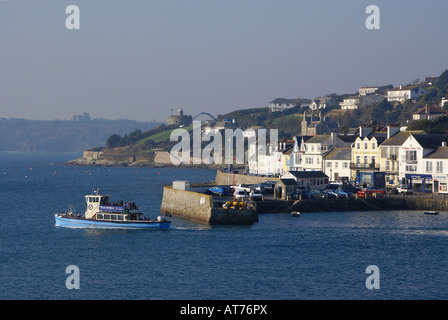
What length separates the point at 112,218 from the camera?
2432 inches

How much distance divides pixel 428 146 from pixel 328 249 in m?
33.7

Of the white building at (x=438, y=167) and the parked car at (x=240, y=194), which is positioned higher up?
the white building at (x=438, y=167)

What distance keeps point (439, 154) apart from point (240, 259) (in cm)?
3890

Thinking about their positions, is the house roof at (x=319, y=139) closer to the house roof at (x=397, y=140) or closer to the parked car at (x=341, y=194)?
the house roof at (x=397, y=140)

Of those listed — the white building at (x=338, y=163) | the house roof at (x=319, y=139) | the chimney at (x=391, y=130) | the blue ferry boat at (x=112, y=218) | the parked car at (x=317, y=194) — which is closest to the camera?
the blue ferry boat at (x=112, y=218)

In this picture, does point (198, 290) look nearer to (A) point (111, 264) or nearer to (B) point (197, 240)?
(A) point (111, 264)

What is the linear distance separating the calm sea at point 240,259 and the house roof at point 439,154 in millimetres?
10454

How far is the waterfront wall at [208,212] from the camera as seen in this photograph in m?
61.9

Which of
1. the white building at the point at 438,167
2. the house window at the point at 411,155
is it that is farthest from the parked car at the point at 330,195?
the white building at the point at 438,167

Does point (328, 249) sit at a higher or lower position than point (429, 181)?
lower

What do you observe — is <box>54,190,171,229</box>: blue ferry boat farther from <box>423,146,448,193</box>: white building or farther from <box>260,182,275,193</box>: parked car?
<box>423,146,448,193</box>: white building

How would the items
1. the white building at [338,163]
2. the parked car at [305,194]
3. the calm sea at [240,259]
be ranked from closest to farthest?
the calm sea at [240,259] < the parked car at [305,194] < the white building at [338,163]
